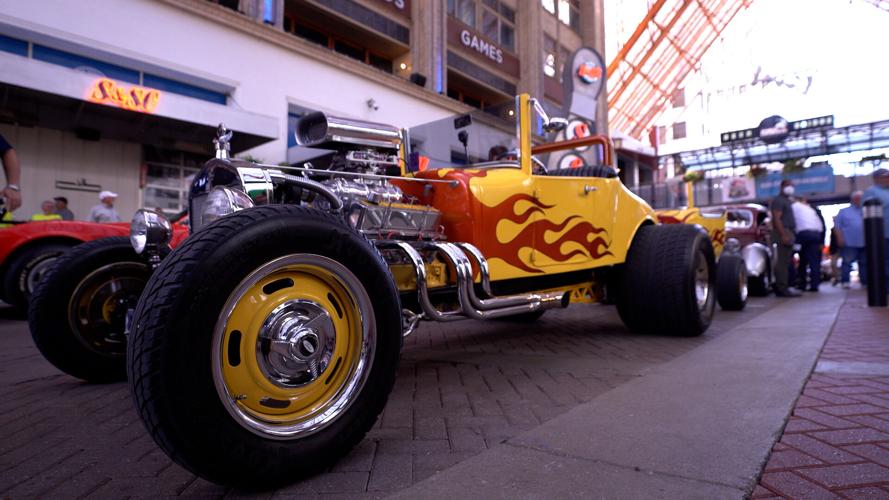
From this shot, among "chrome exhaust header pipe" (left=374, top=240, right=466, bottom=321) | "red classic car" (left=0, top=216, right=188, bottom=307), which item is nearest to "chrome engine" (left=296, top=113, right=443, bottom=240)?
"chrome exhaust header pipe" (left=374, top=240, right=466, bottom=321)

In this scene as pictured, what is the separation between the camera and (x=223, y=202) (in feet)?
6.97

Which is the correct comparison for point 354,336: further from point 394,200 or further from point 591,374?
point 591,374

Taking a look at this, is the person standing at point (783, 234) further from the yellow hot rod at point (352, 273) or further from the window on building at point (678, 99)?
the window on building at point (678, 99)

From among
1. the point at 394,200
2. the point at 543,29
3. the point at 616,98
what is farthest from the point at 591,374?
the point at 616,98

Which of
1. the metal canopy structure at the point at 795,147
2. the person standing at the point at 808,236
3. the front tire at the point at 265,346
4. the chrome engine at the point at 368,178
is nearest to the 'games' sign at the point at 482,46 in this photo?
the person standing at the point at 808,236

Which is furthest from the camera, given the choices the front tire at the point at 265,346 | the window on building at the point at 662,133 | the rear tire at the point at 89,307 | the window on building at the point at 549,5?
the window on building at the point at 662,133

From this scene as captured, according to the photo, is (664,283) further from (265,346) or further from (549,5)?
(549,5)

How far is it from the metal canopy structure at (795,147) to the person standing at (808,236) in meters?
26.0

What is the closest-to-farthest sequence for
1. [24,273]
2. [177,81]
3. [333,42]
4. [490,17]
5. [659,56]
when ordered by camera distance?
[24,273] → [177,81] → [333,42] → [490,17] → [659,56]

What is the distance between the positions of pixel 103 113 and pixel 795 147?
35.9 metres

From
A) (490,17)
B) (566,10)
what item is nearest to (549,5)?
(566,10)

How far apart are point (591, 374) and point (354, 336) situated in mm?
1686

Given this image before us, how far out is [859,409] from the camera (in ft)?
6.93

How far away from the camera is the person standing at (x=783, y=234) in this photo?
7.84 meters
